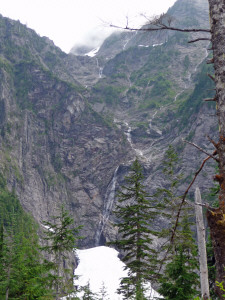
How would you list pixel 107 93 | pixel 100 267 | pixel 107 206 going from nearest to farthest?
pixel 100 267, pixel 107 206, pixel 107 93

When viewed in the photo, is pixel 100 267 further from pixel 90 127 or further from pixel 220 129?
pixel 220 129

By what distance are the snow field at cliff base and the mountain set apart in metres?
3.65

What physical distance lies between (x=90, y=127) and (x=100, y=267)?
5036 cm

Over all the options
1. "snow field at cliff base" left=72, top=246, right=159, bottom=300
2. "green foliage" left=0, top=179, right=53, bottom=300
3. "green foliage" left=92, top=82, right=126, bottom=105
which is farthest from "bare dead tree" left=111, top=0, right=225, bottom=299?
"green foliage" left=92, top=82, right=126, bottom=105

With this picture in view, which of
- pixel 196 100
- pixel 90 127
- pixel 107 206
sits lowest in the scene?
pixel 107 206

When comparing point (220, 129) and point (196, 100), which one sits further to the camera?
point (196, 100)

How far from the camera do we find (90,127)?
10350 centimetres

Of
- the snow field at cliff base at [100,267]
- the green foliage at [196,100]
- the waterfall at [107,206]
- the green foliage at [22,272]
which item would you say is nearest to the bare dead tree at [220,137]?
the green foliage at [22,272]

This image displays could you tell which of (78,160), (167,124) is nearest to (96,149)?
(78,160)

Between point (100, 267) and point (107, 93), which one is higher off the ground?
point (107, 93)

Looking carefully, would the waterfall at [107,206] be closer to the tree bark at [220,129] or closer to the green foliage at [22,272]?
the green foliage at [22,272]

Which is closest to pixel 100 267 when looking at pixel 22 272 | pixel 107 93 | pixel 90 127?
pixel 90 127

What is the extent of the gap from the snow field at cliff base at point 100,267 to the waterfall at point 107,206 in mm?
3717

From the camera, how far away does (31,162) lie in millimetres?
92438
